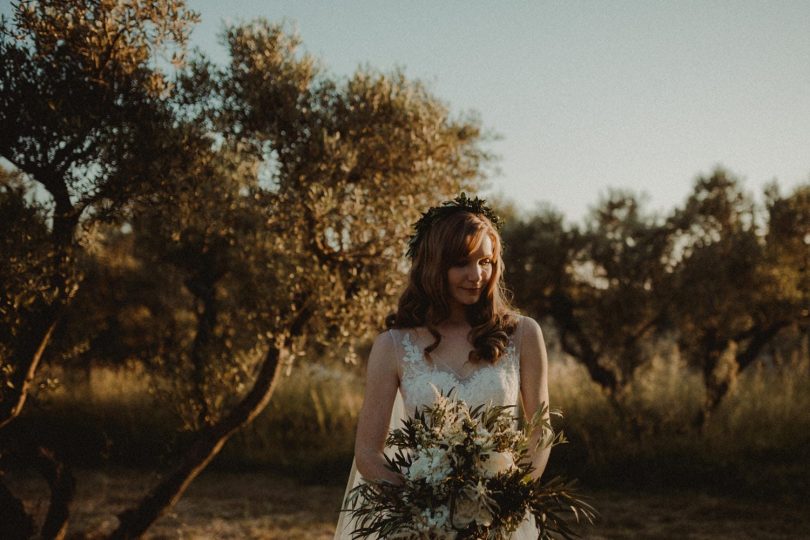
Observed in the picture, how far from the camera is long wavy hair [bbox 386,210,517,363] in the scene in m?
3.74

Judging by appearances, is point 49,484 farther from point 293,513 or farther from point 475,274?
point 475,274

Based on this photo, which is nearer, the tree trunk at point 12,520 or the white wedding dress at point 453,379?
the white wedding dress at point 453,379

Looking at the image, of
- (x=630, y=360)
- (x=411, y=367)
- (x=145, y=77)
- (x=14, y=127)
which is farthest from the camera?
(x=630, y=360)

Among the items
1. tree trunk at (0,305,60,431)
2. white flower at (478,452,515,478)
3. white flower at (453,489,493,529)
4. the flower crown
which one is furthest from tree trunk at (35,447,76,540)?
white flower at (478,452,515,478)

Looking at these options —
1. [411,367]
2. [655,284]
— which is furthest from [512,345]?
[655,284]

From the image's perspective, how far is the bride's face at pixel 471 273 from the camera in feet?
12.2

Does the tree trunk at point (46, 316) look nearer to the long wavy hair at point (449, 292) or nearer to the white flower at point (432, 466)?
the long wavy hair at point (449, 292)

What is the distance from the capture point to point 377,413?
3631 millimetres

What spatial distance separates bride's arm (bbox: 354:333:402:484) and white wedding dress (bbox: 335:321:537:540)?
6 centimetres

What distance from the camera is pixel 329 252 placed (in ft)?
19.0

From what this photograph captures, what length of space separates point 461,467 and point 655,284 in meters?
7.63

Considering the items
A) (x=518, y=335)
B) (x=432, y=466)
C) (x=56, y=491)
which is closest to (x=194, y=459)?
(x=56, y=491)

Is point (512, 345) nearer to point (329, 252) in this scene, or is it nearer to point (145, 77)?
point (329, 252)

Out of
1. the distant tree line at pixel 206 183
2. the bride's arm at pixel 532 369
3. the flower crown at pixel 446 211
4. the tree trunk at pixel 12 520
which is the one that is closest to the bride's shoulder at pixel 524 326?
the bride's arm at pixel 532 369
